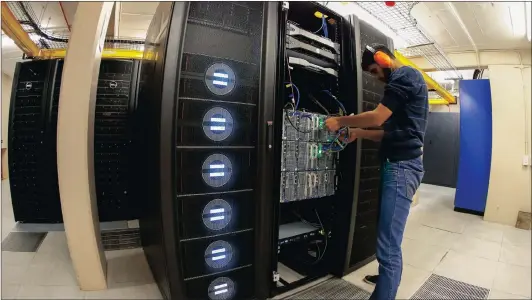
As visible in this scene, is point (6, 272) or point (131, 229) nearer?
point (6, 272)

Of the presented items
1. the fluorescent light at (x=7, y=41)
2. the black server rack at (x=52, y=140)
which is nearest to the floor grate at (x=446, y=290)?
the black server rack at (x=52, y=140)

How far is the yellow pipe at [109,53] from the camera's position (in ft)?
6.68

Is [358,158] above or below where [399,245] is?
above

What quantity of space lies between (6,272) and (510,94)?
2.53 metres

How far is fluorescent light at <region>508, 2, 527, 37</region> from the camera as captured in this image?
1.83ft

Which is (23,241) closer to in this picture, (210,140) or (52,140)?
(52,140)

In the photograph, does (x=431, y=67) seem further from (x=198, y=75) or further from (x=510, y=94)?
(x=198, y=75)

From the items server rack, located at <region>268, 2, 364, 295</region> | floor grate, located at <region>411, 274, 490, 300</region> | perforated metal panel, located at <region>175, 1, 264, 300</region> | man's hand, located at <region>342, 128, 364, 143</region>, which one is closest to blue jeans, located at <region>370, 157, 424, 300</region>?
floor grate, located at <region>411, 274, 490, 300</region>

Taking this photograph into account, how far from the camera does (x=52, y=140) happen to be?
179 cm

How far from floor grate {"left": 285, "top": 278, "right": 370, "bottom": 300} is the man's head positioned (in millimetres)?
1134

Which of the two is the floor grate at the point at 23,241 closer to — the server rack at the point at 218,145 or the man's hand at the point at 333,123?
the server rack at the point at 218,145

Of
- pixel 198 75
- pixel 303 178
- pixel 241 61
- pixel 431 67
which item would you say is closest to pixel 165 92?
pixel 198 75

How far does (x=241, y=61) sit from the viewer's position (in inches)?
37.9

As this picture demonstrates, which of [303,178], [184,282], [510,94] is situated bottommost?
[184,282]
